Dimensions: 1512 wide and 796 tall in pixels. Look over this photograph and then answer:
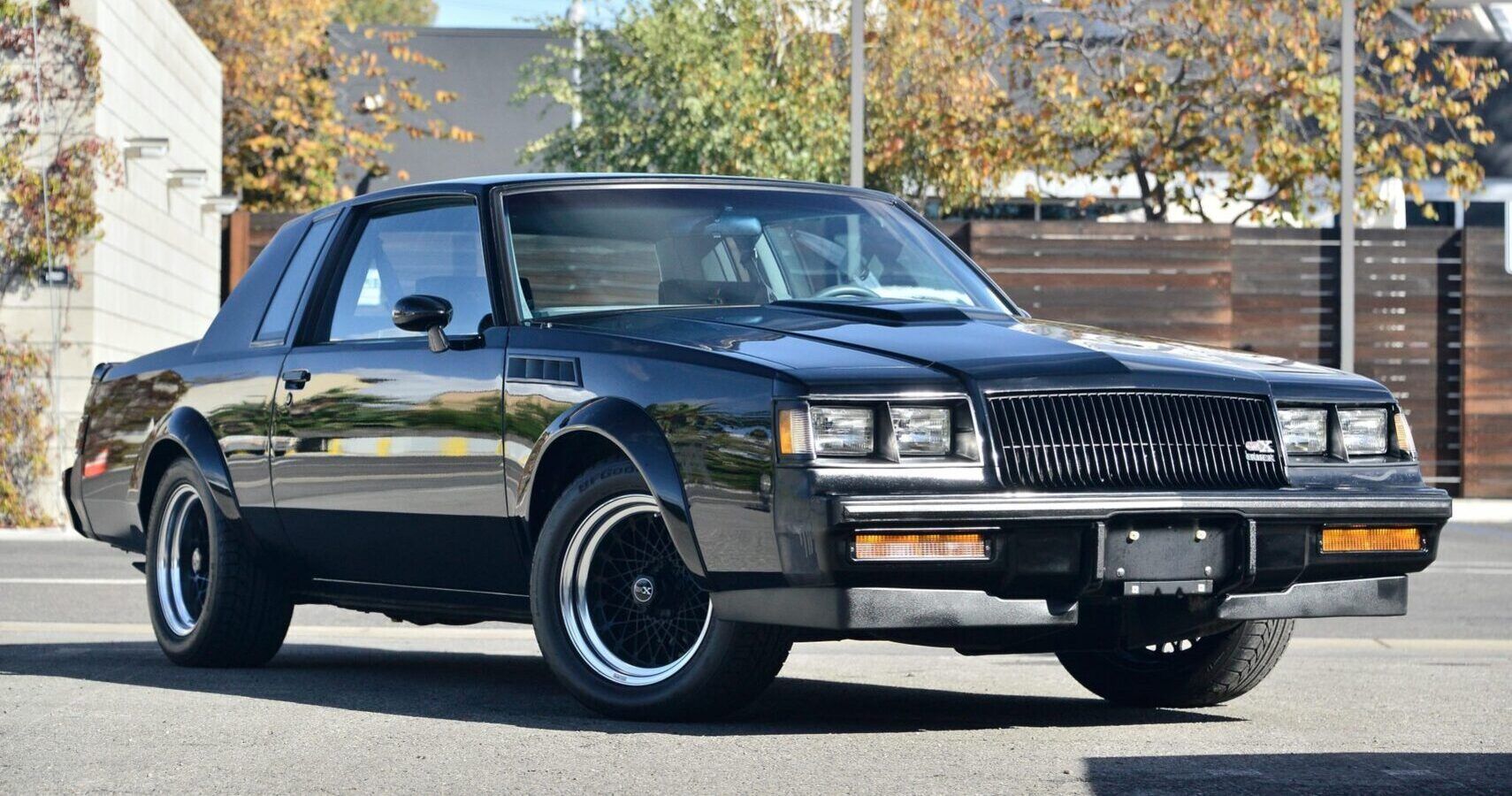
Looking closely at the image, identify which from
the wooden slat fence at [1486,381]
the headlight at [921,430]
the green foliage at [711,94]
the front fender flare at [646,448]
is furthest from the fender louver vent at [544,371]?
the green foliage at [711,94]

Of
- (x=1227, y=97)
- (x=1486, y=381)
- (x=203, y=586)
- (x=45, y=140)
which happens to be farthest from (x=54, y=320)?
(x=1227, y=97)

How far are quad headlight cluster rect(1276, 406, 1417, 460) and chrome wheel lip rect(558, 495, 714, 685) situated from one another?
5.79 ft

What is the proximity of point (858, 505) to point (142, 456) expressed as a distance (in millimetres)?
3809

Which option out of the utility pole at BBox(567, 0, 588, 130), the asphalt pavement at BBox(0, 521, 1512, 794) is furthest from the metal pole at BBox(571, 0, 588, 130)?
the asphalt pavement at BBox(0, 521, 1512, 794)

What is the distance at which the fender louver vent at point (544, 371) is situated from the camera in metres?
6.27

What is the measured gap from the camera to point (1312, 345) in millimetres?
21672

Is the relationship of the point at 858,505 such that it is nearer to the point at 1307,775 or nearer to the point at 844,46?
the point at 1307,775

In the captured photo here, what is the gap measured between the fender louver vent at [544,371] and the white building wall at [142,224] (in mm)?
10984

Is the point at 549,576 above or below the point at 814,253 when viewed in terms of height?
below

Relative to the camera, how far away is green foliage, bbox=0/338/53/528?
54.2ft

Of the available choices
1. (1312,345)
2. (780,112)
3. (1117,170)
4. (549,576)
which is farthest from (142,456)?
(1117,170)

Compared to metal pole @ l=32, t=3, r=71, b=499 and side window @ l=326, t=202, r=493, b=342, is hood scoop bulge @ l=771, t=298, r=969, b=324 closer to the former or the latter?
side window @ l=326, t=202, r=493, b=342

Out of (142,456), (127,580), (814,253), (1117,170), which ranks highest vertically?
(1117,170)

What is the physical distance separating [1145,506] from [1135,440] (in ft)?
0.70
